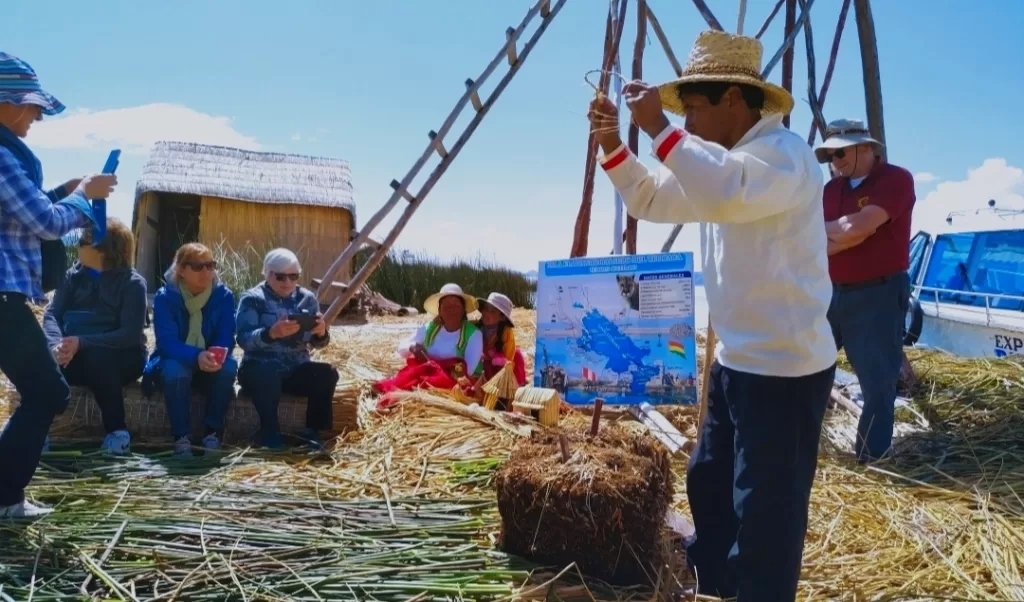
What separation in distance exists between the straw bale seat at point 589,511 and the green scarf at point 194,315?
254cm

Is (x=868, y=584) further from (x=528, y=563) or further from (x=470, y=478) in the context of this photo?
(x=470, y=478)

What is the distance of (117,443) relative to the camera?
4234 millimetres

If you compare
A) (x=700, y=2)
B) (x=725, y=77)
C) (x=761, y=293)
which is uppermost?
(x=700, y=2)

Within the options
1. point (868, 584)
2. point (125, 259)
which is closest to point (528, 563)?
point (868, 584)

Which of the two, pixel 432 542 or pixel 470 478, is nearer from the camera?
pixel 432 542

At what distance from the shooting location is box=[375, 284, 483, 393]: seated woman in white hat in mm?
5688

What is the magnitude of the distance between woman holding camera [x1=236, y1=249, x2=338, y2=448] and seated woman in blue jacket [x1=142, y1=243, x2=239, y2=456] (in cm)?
12

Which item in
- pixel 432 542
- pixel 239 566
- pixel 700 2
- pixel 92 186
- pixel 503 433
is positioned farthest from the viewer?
pixel 700 2

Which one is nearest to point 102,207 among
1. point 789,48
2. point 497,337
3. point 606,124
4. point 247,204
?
point 606,124

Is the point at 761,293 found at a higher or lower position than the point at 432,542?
higher

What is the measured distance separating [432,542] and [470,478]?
76 centimetres

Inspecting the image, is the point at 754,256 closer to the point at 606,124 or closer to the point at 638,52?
the point at 606,124

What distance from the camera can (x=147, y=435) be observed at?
15.3 ft

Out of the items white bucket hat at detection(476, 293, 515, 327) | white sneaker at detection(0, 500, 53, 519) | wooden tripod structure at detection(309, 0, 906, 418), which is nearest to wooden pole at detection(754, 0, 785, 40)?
wooden tripod structure at detection(309, 0, 906, 418)
